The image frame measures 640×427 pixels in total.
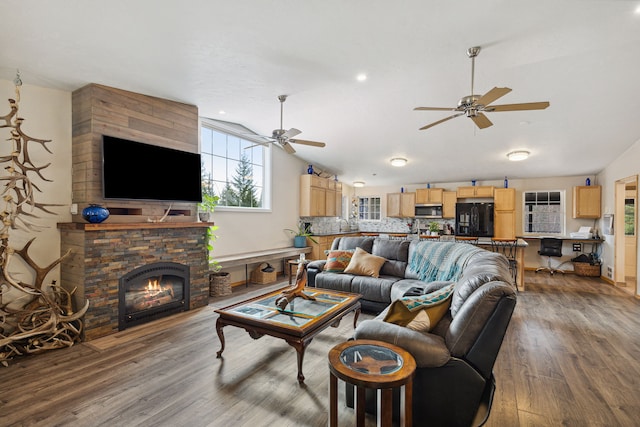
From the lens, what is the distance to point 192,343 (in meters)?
3.13

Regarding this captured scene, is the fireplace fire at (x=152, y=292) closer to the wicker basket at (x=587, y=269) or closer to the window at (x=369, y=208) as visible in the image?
the window at (x=369, y=208)

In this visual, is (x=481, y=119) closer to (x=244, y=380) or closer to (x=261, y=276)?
(x=244, y=380)

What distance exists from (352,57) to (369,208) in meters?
6.91

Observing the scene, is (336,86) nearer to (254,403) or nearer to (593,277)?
(254,403)

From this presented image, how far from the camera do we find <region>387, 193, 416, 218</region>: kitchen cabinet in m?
8.72

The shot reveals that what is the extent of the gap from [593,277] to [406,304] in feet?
22.7

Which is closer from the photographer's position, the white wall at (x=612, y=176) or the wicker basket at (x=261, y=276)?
the white wall at (x=612, y=176)

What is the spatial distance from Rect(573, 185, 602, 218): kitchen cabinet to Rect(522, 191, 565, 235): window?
368 mm

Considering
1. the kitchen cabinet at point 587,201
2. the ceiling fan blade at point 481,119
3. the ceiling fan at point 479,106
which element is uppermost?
the ceiling fan at point 479,106

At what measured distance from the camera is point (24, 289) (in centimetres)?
285

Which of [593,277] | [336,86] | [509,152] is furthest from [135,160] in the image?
[593,277]

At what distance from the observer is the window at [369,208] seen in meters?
9.63

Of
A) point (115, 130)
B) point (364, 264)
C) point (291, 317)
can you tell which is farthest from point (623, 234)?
point (115, 130)

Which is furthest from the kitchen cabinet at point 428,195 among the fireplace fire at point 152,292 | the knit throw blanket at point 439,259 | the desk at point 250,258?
the fireplace fire at point 152,292
